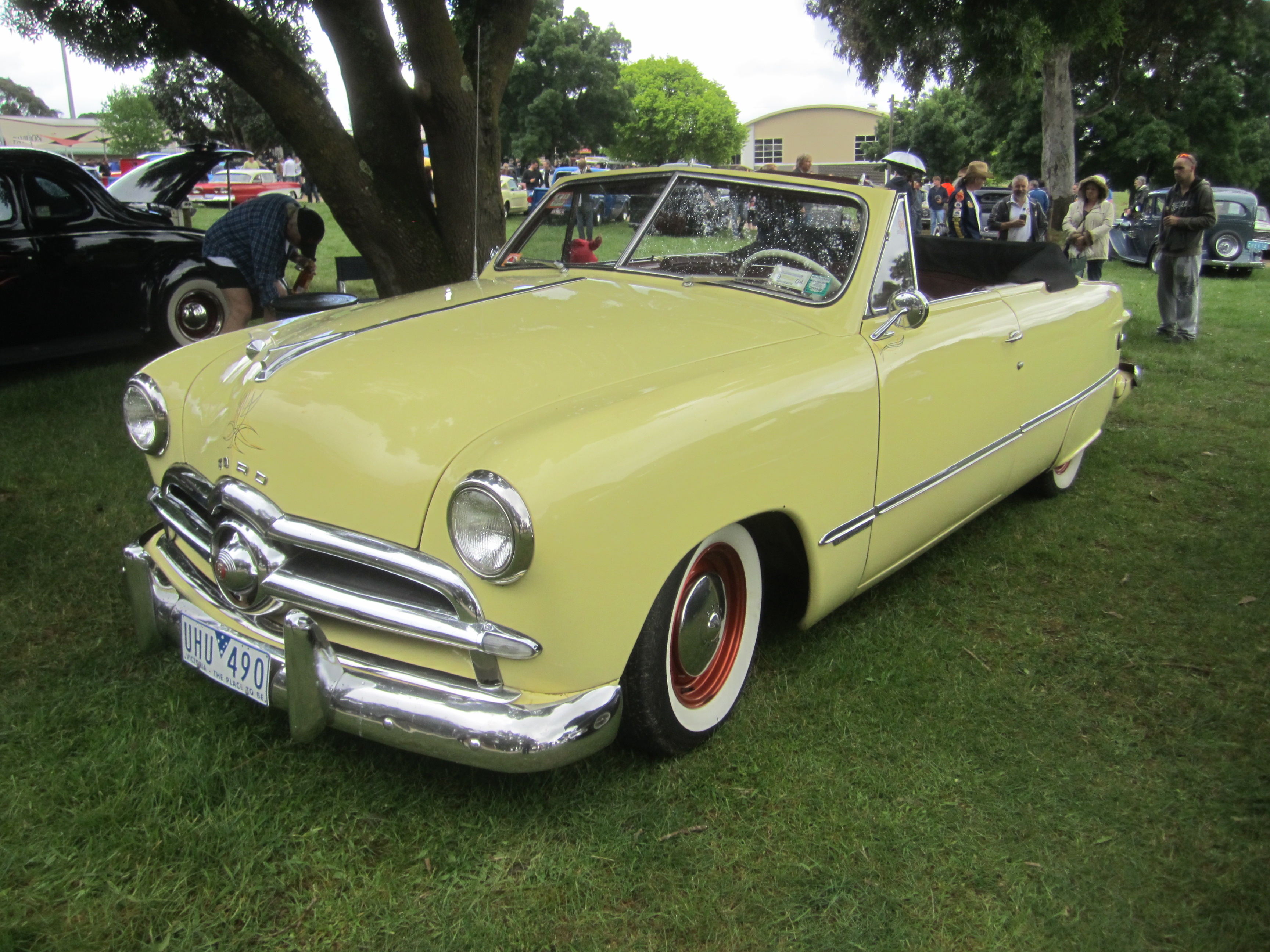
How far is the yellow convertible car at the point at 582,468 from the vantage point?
1901mm

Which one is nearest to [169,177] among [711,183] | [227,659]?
[711,183]

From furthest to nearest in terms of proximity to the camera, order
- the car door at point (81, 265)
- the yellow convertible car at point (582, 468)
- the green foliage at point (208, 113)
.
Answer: the green foliage at point (208, 113)
the car door at point (81, 265)
the yellow convertible car at point (582, 468)

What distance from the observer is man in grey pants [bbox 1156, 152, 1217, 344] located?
766 centimetres

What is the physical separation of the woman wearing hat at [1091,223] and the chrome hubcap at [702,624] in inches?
279

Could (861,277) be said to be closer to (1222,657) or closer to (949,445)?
(949,445)

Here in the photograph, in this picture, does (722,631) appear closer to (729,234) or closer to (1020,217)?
(729,234)

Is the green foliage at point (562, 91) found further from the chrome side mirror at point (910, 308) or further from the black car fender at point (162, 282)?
the chrome side mirror at point (910, 308)

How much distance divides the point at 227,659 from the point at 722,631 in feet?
3.98

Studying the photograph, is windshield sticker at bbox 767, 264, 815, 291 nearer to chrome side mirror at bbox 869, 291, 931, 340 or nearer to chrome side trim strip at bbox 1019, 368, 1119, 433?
chrome side mirror at bbox 869, 291, 931, 340

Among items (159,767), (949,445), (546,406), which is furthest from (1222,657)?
(159,767)

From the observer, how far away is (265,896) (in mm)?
1936

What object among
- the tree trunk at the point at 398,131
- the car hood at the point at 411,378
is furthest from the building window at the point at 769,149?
the car hood at the point at 411,378

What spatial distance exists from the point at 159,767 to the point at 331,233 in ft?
60.3

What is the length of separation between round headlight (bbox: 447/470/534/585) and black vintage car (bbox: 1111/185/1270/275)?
1454cm
